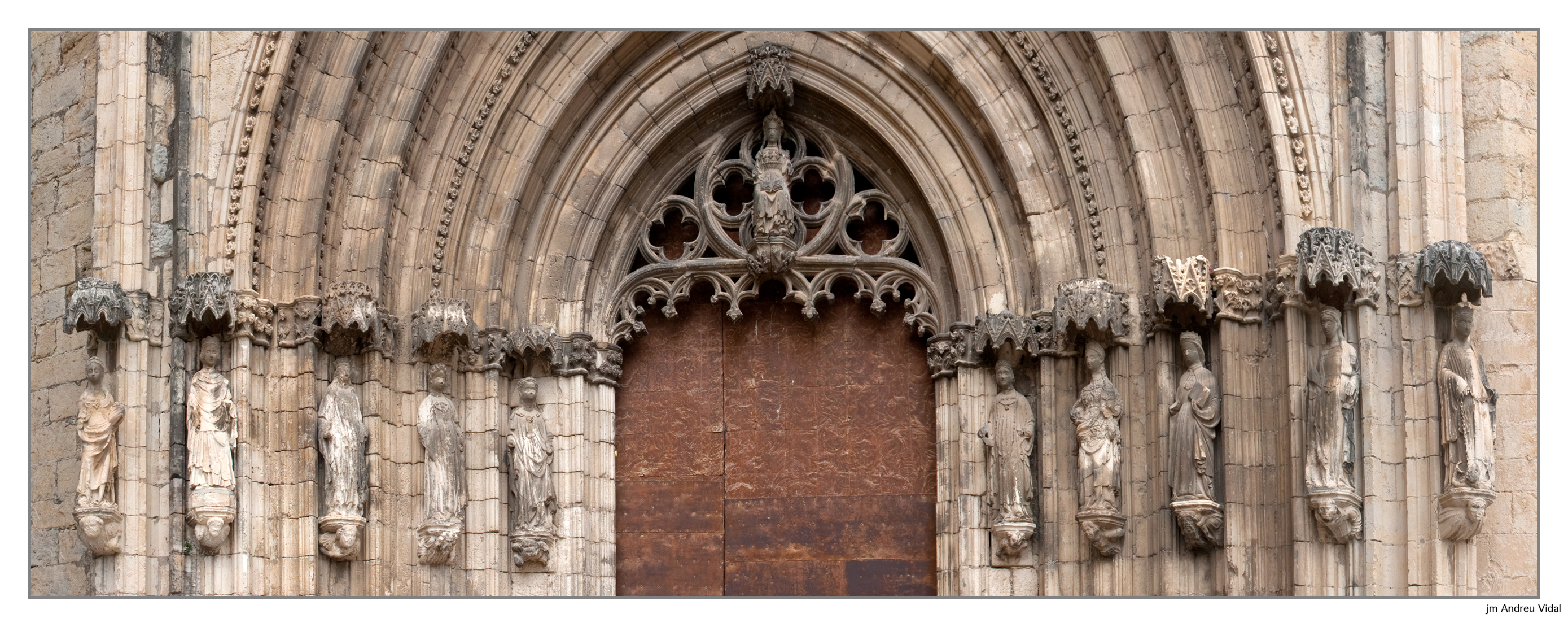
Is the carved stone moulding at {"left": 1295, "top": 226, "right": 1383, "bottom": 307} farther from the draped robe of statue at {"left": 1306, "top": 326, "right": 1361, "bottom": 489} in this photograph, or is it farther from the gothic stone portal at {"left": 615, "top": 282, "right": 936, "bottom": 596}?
the gothic stone portal at {"left": 615, "top": 282, "right": 936, "bottom": 596}

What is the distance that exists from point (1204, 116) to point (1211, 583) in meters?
2.93

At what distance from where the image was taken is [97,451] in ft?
46.1

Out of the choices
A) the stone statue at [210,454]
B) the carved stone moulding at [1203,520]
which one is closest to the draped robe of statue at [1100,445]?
the carved stone moulding at [1203,520]

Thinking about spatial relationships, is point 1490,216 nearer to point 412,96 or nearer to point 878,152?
point 878,152

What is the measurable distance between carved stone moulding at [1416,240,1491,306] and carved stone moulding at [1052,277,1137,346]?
6.50 ft

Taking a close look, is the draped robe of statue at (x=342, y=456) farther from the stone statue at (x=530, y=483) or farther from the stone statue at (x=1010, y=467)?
the stone statue at (x=1010, y=467)

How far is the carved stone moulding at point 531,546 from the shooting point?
15359 millimetres

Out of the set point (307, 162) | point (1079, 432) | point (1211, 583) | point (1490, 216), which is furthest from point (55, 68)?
point (1490, 216)

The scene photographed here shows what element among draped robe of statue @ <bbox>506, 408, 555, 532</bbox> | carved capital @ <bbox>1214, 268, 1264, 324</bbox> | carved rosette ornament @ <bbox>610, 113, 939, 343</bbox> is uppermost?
carved rosette ornament @ <bbox>610, 113, 939, 343</bbox>

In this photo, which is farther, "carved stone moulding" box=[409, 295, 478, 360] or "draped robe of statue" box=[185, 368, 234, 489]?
"carved stone moulding" box=[409, 295, 478, 360]

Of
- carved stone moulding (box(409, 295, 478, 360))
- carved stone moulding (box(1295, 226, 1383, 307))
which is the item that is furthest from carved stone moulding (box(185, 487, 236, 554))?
carved stone moulding (box(1295, 226, 1383, 307))

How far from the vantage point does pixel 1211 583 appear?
14289mm

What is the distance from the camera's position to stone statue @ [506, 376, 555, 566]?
1538 cm

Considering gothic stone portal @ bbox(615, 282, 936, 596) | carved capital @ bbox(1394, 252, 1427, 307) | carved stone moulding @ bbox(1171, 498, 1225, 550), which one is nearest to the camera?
carved capital @ bbox(1394, 252, 1427, 307)
